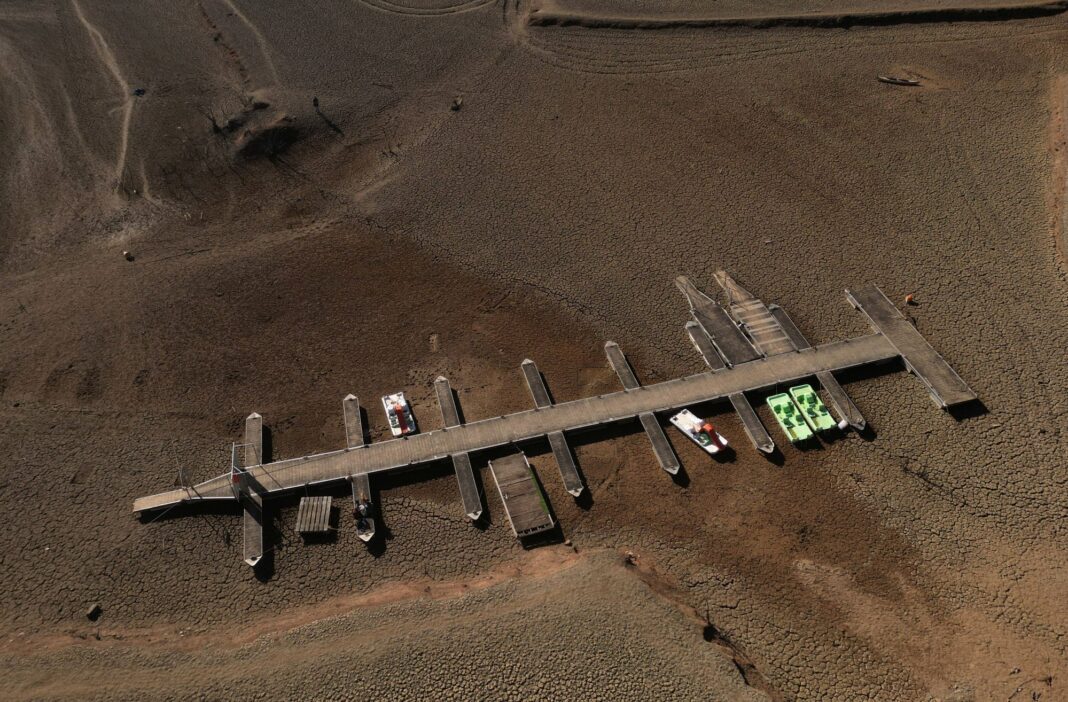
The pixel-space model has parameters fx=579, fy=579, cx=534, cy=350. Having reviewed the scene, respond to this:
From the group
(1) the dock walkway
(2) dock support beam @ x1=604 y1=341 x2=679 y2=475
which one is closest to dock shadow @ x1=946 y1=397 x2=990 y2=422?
(1) the dock walkway

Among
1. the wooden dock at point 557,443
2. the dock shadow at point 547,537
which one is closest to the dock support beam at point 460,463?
the dock shadow at point 547,537

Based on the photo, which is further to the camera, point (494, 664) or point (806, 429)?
point (806, 429)

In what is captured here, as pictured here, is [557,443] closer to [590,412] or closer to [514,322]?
[590,412]

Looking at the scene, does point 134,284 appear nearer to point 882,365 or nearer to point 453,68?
point 453,68

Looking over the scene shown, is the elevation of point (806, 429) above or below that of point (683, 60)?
below

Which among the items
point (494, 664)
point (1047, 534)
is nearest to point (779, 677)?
point (494, 664)

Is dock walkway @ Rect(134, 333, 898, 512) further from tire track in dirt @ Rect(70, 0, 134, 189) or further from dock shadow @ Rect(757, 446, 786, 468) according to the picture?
tire track in dirt @ Rect(70, 0, 134, 189)
